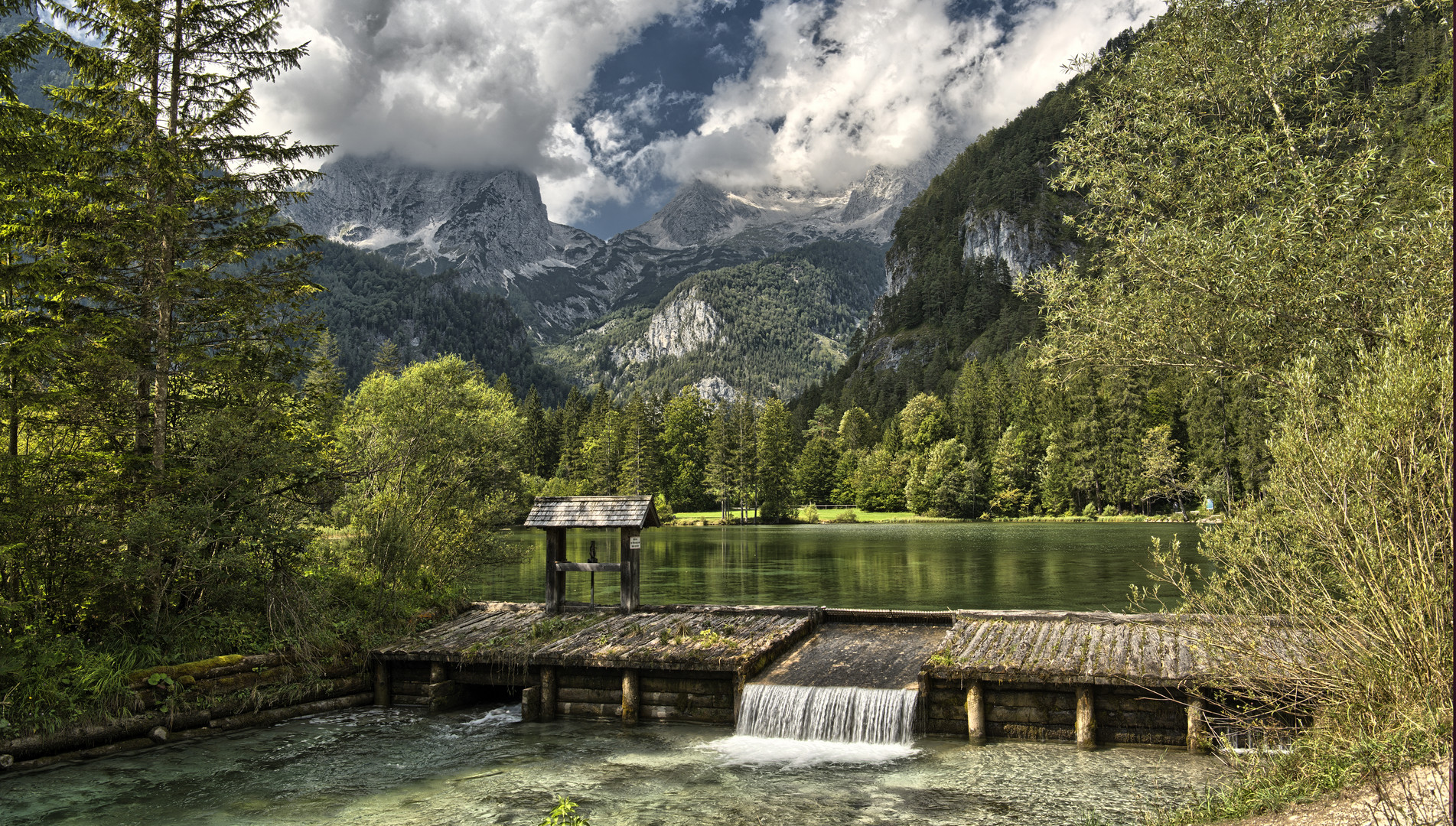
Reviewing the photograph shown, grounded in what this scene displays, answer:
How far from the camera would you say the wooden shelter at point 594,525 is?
1836cm

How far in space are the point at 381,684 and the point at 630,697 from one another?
5.69 metres

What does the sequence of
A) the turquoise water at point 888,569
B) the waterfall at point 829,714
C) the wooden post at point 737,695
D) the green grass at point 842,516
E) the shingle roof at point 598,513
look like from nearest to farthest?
the waterfall at point 829,714
the wooden post at point 737,695
the shingle roof at point 598,513
the turquoise water at point 888,569
the green grass at point 842,516

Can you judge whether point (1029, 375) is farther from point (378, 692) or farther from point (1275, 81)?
point (378, 692)

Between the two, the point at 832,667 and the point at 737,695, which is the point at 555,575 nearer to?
the point at 737,695

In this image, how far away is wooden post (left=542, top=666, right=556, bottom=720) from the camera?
15.4 meters

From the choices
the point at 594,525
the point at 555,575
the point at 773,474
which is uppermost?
the point at 773,474

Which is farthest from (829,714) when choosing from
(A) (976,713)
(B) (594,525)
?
(B) (594,525)

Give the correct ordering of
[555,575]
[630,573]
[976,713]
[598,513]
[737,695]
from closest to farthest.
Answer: [976,713] < [737,695] < [598,513] < [630,573] < [555,575]

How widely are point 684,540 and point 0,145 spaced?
60227mm

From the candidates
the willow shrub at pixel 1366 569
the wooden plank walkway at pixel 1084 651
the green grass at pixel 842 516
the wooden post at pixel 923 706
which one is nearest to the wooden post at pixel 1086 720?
the wooden plank walkway at pixel 1084 651

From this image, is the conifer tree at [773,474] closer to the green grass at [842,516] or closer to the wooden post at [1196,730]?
the green grass at [842,516]

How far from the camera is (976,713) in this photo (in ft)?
42.6

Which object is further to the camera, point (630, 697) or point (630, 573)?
point (630, 573)

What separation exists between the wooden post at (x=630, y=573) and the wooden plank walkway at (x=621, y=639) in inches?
9.6
